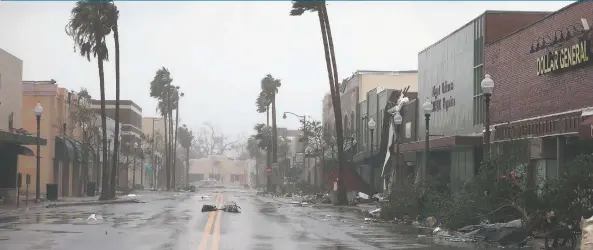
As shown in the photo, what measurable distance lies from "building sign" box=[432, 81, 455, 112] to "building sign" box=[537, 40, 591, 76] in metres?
11.1

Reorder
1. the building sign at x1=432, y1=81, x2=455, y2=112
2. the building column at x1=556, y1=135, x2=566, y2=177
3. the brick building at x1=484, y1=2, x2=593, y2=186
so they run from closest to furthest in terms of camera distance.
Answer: the brick building at x1=484, y1=2, x2=593, y2=186, the building column at x1=556, y1=135, x2=566, y2=177, the building sign at x1=432, y1=81, x2=455, y2=112

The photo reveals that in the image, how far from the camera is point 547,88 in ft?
83.8

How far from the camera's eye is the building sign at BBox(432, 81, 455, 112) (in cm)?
3706

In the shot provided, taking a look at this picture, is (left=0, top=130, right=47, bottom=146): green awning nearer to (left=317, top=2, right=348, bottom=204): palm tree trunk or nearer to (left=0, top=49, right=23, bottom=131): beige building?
(left=0, top=49, right=23, bottom=131): beige building

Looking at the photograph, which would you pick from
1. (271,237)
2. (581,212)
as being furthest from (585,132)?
(271,237)

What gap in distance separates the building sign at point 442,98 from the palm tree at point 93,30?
71.1 feet

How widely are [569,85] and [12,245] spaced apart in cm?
1648

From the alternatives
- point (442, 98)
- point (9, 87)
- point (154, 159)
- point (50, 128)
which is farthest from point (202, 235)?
point (154, 159)

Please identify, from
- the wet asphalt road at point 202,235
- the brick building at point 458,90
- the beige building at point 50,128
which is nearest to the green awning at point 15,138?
the beige building at point 50,128

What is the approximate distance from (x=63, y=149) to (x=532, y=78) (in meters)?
38.9

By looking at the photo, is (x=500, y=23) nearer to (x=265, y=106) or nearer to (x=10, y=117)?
(x=10, y=117)

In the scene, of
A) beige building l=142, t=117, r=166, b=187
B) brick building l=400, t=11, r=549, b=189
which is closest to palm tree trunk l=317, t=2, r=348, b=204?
brick building l=400, t=11, r=549, b=189

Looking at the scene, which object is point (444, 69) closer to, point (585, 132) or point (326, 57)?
point (326, 57)

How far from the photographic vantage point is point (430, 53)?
1614 inches
